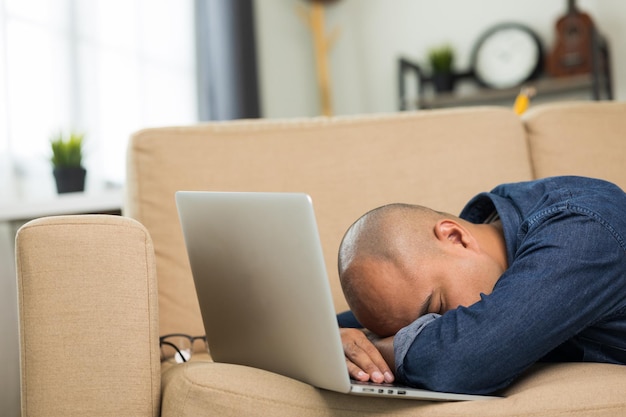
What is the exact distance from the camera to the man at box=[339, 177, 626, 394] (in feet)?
3.12

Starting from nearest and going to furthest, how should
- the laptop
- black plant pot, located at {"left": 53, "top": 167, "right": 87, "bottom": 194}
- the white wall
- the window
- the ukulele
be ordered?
1. the laptop
2. black plant pot, located at {"left": 53, "top": 167, "right": 87, "bottom": 194}
3. the window
4. the ukulele
5. the white wall

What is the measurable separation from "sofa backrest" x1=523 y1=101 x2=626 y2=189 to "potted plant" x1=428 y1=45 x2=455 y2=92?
2368mm

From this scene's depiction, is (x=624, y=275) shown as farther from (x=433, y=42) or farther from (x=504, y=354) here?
(x=433, y=42)

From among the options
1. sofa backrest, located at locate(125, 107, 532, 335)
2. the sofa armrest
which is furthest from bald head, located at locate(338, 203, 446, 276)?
sofa backrest, located at locate(125, 107, 532, 335)


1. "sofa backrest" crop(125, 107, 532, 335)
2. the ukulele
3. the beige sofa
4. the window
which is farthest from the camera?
the ukulele

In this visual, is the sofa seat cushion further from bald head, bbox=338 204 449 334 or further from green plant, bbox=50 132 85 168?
green plant, bbox=50 132 85 168

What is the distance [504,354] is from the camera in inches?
37.1

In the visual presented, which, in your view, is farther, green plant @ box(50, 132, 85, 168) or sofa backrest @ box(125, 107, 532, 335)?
green plant @ box(50, 132, 85, 168)

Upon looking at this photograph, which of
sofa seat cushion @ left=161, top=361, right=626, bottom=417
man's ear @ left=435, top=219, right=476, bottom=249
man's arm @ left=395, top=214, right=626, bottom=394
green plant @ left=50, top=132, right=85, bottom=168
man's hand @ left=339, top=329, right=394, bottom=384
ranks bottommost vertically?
sofa seat cushion @ left=161, top=361, right=626, bottom=417

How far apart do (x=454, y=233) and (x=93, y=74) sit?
6.09ft

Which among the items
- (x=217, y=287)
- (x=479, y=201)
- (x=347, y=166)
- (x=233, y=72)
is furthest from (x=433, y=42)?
(x=217, y=287)

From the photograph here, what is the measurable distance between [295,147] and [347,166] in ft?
0.40

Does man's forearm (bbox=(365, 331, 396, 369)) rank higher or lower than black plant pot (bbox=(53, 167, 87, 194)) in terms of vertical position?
lower

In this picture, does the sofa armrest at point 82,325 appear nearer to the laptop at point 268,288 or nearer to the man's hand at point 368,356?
the laptop at point 268,288
